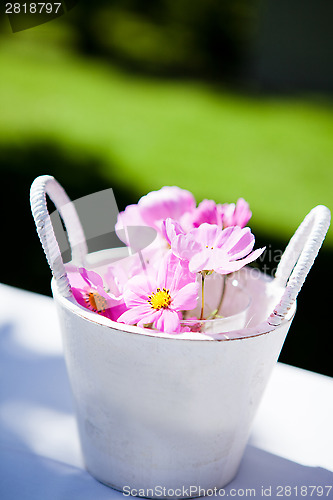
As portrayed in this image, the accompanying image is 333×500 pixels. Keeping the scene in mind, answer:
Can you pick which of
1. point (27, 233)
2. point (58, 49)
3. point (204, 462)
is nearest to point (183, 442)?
point (204, 462)

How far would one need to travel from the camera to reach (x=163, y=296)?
56 centimetres

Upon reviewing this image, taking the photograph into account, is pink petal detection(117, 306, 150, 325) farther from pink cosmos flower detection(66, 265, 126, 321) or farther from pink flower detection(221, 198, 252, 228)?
pink flower detection(221, 198, 252, 228)

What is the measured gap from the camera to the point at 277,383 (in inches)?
31.2

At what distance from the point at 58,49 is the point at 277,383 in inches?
157

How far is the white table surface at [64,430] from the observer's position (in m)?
0.63

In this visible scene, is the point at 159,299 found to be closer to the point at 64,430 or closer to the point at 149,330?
the point at 149,330

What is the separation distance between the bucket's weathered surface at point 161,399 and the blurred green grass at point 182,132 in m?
1.61

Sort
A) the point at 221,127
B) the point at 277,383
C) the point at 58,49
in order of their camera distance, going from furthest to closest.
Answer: the point at 58,49, the point at 221,127, the point at 277,383

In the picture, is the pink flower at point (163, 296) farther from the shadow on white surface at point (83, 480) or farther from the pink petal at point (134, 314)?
the shadow on white surface at point (83, 480)

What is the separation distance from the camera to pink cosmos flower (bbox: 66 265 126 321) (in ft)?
1.94

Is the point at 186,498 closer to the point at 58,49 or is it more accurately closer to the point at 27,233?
the point at 27,233

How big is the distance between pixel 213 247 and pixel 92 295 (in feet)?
0.44

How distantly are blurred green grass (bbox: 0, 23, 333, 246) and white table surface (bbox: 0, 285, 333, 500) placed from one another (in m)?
1.44

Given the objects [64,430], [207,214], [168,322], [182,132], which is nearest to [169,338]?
[168,322]
